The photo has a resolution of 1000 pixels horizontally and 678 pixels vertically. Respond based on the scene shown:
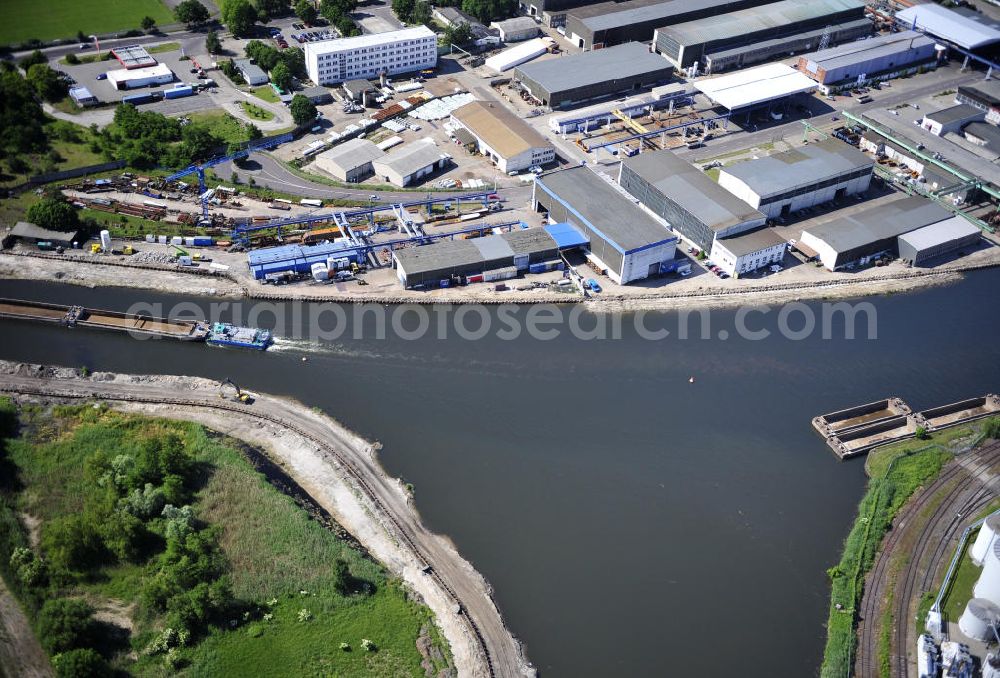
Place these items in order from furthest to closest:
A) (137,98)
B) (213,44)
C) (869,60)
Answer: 1. (869,60)
2. (213,44)
3. (137,98)

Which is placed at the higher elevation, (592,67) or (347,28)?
(347,28)

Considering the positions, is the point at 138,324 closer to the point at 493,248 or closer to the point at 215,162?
the point at 215,162

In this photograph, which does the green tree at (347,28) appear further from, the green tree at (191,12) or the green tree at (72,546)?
the green tree at (72,546)

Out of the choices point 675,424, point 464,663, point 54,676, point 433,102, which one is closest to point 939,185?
point 675,424

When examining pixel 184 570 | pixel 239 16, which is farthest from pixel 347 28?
pixel 184 570

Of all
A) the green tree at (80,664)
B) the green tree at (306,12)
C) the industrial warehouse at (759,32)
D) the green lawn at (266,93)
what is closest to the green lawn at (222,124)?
the green lawn at (266,93)

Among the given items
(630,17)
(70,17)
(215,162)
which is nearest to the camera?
(215,162)

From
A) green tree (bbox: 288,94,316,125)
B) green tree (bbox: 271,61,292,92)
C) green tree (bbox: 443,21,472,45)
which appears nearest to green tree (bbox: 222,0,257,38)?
green tree (bbox: 271,61,292,92)
